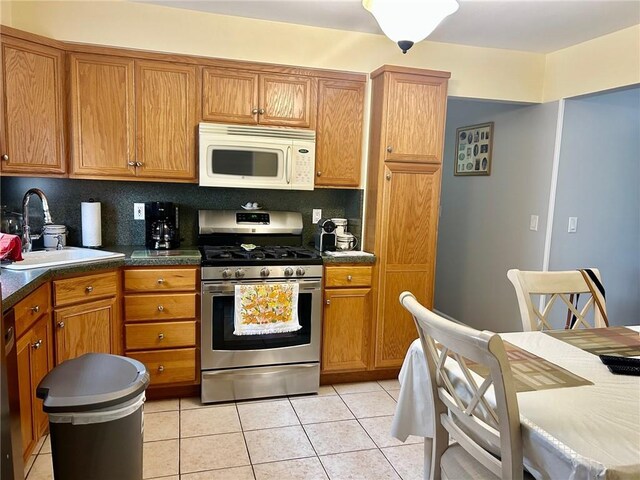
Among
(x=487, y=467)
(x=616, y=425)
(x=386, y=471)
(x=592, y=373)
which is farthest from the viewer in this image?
(x=386, y=471)

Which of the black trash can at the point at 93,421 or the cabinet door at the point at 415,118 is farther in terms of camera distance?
the cabinet door at the point at 415,118

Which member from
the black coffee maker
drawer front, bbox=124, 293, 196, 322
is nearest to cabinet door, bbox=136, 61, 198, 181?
the black coffee maker

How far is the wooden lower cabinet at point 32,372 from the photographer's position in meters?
1.96

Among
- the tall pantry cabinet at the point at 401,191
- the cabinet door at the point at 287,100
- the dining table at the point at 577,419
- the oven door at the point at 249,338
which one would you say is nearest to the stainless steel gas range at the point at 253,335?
the oven door at the point at 249,338

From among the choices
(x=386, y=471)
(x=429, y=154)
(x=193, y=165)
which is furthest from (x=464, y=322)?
(x=193, y=165)

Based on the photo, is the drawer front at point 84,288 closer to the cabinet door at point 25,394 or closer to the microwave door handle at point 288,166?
the cabinet door at point 25,394

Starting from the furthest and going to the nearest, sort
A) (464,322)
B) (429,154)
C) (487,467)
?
(464,322)
(429,154)
(487,467)

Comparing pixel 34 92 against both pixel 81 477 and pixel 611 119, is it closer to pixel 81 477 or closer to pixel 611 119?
pixel 81 477

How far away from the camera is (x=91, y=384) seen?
151 cm

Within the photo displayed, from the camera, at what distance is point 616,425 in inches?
44.4

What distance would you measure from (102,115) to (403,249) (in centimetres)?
211

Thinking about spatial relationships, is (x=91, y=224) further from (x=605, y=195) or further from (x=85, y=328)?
(x=605, y=195)

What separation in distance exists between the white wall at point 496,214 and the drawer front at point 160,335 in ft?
8.49

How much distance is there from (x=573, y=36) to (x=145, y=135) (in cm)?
294
